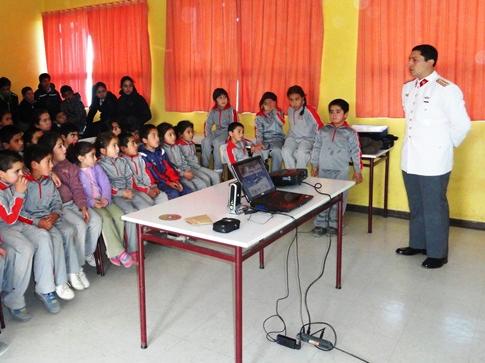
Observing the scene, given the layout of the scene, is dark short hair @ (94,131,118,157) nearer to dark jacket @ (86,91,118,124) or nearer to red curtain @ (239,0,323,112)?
red curtain @ (239,0,323,112)

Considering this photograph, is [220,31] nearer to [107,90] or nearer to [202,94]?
[202,94]

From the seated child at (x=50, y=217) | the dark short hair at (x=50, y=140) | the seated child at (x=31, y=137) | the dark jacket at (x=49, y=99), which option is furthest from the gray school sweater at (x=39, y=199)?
the dark jacket at (x=49, y=99)

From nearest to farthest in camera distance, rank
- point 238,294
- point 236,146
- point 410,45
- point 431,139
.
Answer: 1. point 238,294
2. point 431,139
3. point 410,45
4. point 236,146

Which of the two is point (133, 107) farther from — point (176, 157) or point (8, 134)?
point (8, 134)

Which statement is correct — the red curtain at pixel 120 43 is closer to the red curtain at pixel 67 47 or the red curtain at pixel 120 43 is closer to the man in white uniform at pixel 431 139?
the red curtain at pixel 67 47

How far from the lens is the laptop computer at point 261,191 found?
2.34 metres

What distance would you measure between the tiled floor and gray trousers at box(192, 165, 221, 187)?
0.82 m

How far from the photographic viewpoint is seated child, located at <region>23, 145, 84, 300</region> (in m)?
2.85

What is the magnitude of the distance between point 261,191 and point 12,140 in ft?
7.22

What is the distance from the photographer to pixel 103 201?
10.8ft

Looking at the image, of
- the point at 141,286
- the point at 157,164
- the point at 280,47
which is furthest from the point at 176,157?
the point at 141,286

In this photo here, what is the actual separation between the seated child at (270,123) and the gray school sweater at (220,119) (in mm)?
413

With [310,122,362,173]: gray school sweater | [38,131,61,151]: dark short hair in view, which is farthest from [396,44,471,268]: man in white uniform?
[38,131,61,151]: dark short hair

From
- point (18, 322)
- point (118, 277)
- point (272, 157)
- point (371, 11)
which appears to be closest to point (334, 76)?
point (371, 11)
